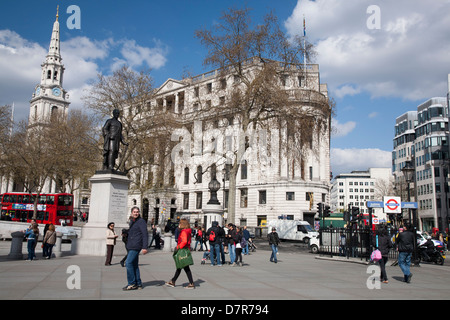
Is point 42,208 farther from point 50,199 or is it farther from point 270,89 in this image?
point 270,89

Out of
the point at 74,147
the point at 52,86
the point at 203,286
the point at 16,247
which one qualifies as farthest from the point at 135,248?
the point at 52,86

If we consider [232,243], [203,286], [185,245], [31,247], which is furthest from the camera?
[232,243]

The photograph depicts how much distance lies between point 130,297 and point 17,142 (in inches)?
1704

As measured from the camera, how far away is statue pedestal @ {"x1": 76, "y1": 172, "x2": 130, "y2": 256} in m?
17.1

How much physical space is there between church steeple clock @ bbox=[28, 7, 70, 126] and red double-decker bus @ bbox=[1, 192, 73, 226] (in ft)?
233

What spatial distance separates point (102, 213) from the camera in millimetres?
17234

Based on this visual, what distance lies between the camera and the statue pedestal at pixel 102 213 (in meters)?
17.1

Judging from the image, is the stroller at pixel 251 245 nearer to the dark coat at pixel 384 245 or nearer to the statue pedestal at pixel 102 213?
the statue pedestal at pixel 102 213

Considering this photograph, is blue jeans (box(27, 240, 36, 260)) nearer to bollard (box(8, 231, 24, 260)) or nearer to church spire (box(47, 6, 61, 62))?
bollard (box(8, 231, 24, 260))

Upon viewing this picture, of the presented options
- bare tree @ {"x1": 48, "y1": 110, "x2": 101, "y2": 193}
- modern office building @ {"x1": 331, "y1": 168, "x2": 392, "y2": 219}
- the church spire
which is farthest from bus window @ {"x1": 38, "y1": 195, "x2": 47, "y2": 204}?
modern office building @ {"x1": 331, "y1": 168, "x2": 392, "y2": 219}

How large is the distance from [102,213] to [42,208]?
2786cm

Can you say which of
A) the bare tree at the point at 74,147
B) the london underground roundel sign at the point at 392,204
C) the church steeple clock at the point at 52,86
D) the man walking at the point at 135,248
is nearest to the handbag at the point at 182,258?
the man walking at the point at 135,248

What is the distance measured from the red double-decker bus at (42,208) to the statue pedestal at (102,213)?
2171 centimetres
